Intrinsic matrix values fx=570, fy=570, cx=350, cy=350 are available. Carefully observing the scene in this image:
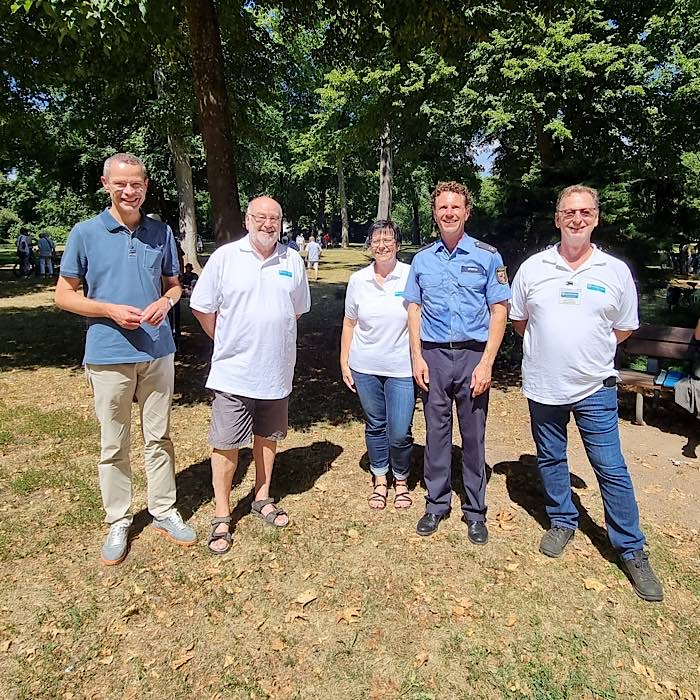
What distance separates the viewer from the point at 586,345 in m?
3.26

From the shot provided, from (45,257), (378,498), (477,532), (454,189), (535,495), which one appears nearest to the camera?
(454,189)

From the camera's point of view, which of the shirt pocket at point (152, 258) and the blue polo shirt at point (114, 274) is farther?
the shirt pocket at point (152, 258)

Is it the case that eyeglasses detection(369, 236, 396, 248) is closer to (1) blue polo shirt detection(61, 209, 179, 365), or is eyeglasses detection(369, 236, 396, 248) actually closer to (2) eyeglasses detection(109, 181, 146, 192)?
(1) blue polo shirt detection(61, 209, 179, 365)

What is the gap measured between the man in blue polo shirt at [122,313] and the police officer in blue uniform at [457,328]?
1569mm

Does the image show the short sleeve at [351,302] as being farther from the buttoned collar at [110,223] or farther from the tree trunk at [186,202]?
the tree trunk at [186,202]

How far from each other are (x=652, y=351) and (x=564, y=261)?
305cm

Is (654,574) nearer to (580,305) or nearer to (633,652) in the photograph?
(633,652)

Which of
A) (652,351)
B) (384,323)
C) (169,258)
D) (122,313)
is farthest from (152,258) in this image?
(652,351)

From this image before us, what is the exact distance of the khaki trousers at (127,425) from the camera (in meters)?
3.30

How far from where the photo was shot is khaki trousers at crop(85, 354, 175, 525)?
130 inches

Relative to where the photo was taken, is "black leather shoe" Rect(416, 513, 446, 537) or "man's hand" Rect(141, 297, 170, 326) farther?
"black leather shoe" Rect(416, 513, 446, 537)

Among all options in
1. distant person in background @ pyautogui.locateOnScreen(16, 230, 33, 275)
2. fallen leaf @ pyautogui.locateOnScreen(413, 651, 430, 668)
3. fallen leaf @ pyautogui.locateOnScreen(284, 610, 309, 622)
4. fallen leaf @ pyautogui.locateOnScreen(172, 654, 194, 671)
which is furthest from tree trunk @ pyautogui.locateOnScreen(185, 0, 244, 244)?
distant person in background @ pyautogui.locateOnScreen(16, 230, 33, 275)

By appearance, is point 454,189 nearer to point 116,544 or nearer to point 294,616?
point 294,616

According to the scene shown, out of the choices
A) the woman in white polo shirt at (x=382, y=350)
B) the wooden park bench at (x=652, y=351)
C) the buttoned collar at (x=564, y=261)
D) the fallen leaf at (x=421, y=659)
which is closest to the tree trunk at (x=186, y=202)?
the wooden park bench at (x=652, y=351)
